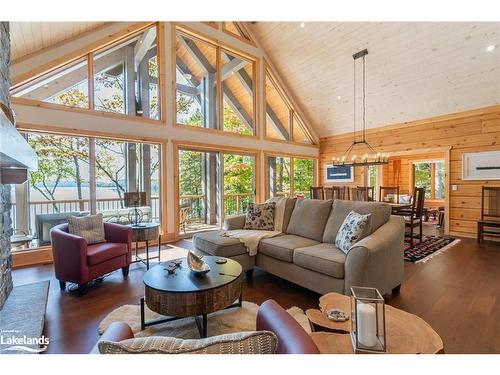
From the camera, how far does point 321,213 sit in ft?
10.9

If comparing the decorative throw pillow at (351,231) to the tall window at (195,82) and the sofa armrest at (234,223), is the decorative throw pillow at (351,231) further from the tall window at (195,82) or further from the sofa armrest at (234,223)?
the tall window at (195,82)

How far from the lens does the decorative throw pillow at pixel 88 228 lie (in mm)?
3184

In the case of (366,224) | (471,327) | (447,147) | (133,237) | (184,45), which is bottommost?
(471,327)

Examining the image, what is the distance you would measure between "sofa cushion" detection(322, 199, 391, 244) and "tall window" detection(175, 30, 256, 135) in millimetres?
3822

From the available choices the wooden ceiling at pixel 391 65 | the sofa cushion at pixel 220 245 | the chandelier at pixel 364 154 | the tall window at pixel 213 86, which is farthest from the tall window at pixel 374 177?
the sofa cushion at pixel 220 245

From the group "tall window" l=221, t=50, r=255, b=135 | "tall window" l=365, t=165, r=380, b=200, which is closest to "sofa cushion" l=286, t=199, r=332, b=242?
"tall window" l=221, t=50, r=255, b=135

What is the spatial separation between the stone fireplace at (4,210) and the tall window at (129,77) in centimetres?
196

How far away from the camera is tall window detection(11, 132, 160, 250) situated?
3.97 m

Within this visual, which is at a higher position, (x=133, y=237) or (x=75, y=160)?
(x=75, y=160)

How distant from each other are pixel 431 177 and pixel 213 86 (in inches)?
336

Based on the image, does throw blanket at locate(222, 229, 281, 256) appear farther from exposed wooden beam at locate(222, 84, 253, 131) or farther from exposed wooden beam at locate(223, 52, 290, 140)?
exposed wooden beam at locate(223, 52, 290, 140)

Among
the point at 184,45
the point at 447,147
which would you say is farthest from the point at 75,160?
the point at 447,147
